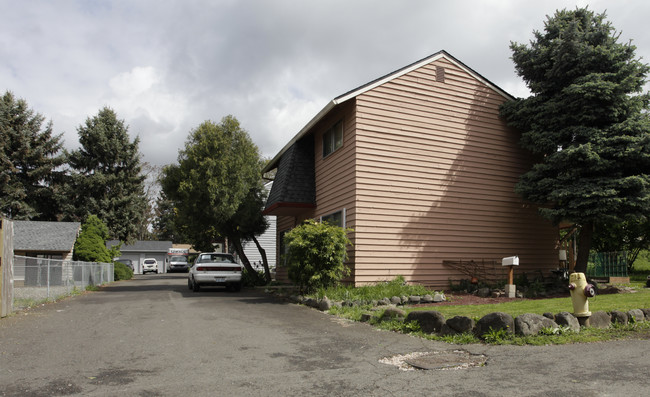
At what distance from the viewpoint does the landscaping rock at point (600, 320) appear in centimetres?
737

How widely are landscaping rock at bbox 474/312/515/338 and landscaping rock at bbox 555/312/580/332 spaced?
30.2 inches

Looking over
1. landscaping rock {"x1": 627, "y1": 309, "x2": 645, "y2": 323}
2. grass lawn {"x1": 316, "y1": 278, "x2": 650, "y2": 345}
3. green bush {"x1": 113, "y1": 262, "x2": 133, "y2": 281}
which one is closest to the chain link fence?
grass lawn {"x1": 316, "y1": 278, "x2": 650, "y2": 345}

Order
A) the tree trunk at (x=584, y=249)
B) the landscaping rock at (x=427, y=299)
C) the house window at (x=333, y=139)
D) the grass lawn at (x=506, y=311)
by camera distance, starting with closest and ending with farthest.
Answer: the grass lawn at (x=506, y=311) < the landscaping rock at (x=427, y=299) < the tree trunk at (x=584, y=249) < the house window at (x=333, y=139)

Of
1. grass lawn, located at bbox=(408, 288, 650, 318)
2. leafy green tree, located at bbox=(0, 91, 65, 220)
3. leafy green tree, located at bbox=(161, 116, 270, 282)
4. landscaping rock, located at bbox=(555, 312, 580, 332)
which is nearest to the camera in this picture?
landscaping rock, located at bbox=(555, 312, 580, 332)

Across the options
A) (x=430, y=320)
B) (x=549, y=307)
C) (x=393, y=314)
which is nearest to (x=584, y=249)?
(x=549, y=307)

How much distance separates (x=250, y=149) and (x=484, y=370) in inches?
653

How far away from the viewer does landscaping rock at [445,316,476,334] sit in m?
7.15

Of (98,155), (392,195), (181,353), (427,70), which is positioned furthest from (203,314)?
(98,155)

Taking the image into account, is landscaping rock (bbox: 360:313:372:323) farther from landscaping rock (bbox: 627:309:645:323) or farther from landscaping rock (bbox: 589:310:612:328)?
landscaping rock (bbox: 627:309:645:323)

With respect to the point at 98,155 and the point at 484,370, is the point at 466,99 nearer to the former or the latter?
the point at 484,370

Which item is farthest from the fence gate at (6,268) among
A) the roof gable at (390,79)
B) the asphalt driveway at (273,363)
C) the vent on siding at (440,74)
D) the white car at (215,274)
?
the vent on siding at (440,74)

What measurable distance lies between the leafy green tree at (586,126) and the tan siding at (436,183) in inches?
46.6

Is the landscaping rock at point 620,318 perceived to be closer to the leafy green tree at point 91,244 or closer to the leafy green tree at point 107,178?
the leafy green tree at point 91,244

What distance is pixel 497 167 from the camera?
614 inches
